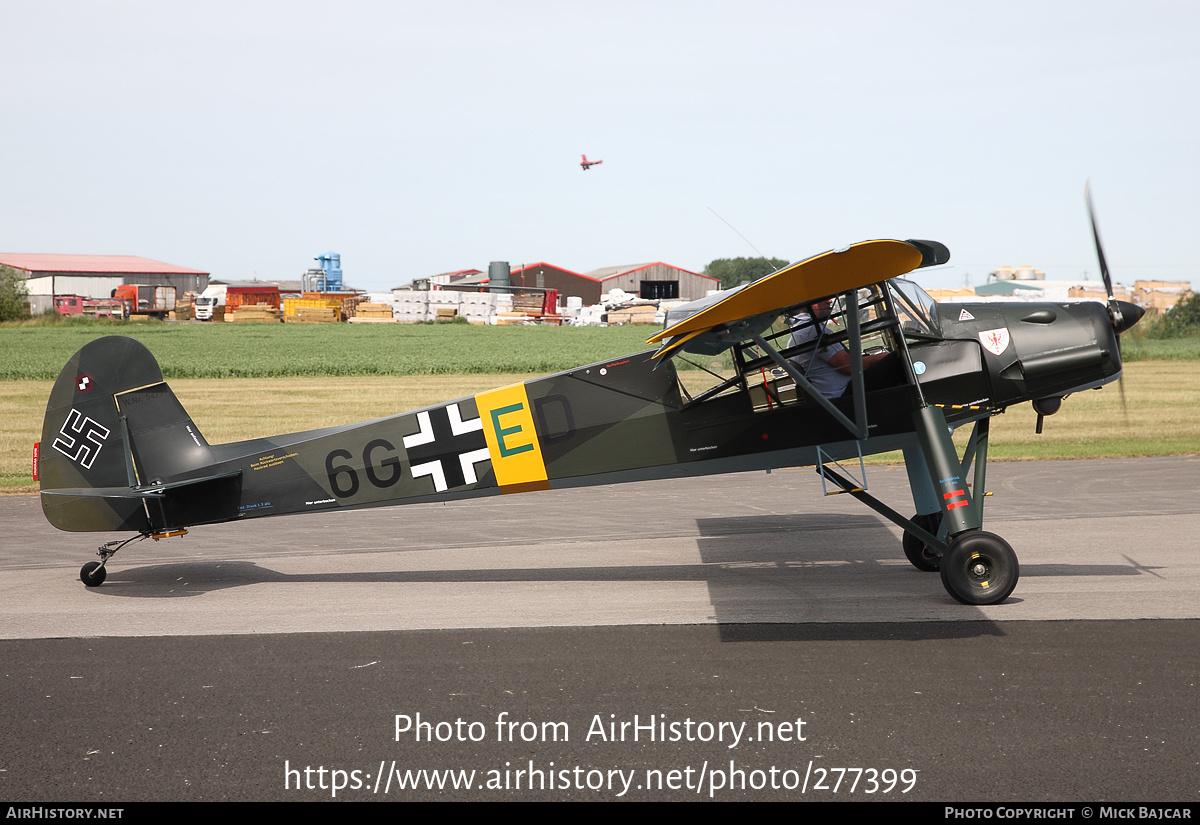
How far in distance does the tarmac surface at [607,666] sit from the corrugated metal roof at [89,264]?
412 feet

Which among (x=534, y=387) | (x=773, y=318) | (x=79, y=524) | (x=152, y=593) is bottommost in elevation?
(x=152, y=593)

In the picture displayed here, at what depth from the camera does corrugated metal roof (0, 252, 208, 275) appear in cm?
12175

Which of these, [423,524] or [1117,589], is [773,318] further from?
[423,524]

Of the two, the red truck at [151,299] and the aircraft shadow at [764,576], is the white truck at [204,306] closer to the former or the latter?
the red truck at [151,299]

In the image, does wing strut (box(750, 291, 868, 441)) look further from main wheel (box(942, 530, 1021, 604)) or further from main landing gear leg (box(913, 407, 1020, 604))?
main wheel (box(942, 530, 1021, 604))

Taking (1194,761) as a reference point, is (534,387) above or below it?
above

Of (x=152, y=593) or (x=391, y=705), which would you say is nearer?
(x=391, y=705)

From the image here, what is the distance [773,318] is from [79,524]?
6.86m

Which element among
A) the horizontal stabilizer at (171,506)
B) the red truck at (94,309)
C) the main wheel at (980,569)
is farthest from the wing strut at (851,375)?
the red truck at (94,309)

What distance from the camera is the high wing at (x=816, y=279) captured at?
6.48 m

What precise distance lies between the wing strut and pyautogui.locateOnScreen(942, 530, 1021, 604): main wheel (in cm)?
123

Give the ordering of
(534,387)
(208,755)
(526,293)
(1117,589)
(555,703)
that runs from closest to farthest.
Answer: (208,755) < (555,703) < (1117,589) < (534,387) < (526,293)
